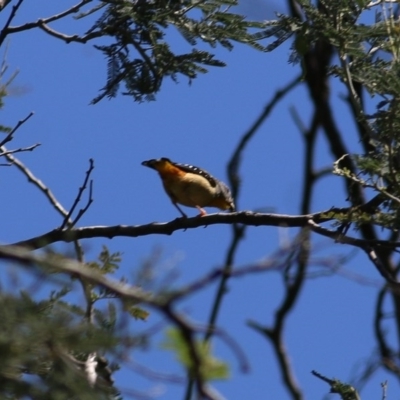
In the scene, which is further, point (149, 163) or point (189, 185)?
point (149, 163)

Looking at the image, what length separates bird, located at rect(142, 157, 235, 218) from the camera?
7207 millimetres

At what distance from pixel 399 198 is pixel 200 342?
267 centimetres

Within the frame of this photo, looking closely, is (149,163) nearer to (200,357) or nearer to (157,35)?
(157,35)

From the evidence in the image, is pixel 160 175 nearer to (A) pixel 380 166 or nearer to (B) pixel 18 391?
(A) pixel 380 166

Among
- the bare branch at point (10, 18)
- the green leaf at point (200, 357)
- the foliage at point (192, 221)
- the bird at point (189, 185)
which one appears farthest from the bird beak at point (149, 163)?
the green leaf at point (200, 357)

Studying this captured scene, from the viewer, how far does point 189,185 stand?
285 inches

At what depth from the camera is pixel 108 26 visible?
5621 mm

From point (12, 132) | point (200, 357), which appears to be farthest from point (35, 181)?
point (200, 357)

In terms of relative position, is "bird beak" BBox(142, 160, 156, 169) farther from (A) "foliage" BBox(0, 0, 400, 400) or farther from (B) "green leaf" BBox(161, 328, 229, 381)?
(B) "green leaf" BBox(161, 328, 229, 381)

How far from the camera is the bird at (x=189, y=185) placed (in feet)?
23.6

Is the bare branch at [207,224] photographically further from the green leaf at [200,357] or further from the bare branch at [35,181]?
the green leaf at [200,357]

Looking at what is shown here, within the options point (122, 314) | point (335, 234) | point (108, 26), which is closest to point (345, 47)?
point (335, 234)

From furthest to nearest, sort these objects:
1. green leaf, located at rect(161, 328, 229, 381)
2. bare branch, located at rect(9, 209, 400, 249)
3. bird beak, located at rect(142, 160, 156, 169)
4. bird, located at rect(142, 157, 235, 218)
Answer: bird beak, located at rect(142, 160, 156, 169) → bird, located at rect(142, 157, 235, 218) → bare branch, located at rect(9, 209, 400, 249) → green leaf, located at rect(161, 328, 229, 381)

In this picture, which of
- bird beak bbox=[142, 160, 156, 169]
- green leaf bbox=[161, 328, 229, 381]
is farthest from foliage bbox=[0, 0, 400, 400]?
bird beak bbox=[142, 160, 156, 169]
